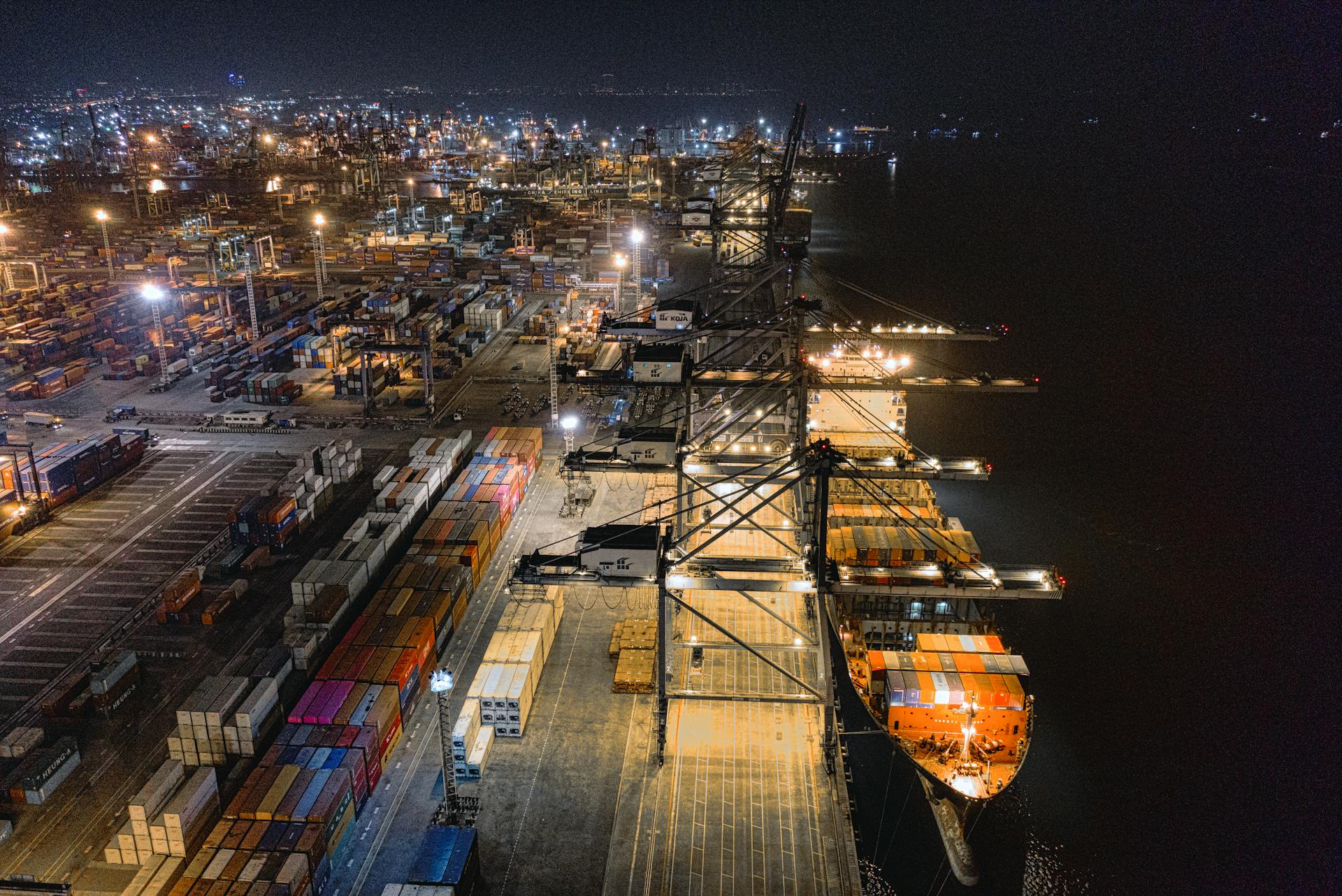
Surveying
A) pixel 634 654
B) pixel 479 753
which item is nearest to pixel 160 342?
pixel 634 654

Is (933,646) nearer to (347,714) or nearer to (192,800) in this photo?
(347,714)

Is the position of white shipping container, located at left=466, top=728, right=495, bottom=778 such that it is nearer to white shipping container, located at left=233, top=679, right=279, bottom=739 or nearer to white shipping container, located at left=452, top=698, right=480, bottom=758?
white shipping container, located at left=452, top=698, right=480, bottom=758

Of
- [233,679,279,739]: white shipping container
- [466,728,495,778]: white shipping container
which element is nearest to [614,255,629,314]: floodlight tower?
[233,679,279,739]: white shipping container

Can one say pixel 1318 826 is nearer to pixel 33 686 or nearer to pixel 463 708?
pixel 463 708

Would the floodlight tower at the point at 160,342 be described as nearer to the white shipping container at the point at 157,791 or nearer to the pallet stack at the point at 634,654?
the white shipping container at the point at 157,791

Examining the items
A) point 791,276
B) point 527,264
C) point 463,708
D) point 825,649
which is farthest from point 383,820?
point 527,264

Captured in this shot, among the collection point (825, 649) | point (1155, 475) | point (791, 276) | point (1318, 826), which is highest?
point (791, 276)
